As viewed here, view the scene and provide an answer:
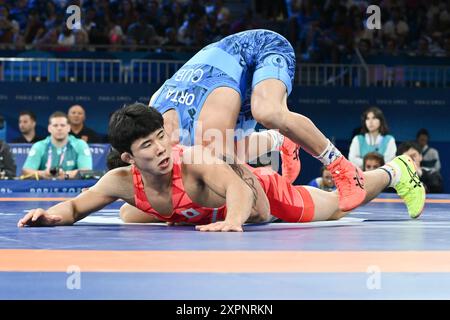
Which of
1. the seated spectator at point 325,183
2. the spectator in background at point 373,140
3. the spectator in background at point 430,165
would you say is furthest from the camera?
the spectator in background at point 430,165

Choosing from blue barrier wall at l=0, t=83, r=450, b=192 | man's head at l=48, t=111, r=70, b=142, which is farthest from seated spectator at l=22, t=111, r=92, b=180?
blue barrier wall at l=0, t=83, r=450, b=192

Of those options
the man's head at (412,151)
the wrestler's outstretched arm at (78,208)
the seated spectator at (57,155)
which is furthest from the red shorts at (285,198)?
the man's head at (412,151)

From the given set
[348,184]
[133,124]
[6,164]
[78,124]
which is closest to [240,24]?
[78,124]

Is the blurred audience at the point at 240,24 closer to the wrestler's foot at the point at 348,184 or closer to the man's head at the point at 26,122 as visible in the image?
the man's head at the point at 26,122

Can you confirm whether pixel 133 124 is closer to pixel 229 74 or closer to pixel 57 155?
pixel 229 74

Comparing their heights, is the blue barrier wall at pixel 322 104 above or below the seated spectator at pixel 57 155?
above

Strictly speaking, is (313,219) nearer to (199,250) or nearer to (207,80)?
(207,80)

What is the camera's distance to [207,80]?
13.4 ft

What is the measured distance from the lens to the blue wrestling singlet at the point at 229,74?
400cm

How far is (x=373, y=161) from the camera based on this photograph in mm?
7098

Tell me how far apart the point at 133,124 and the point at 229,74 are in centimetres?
80

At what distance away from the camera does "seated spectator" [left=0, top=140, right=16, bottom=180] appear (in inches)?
282

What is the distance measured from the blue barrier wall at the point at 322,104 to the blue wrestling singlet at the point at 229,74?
5.09 metres

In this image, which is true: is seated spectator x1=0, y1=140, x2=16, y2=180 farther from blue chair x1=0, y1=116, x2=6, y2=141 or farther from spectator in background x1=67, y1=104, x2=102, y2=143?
blue chair x1=0, y1=116, x2=6, y2=141
